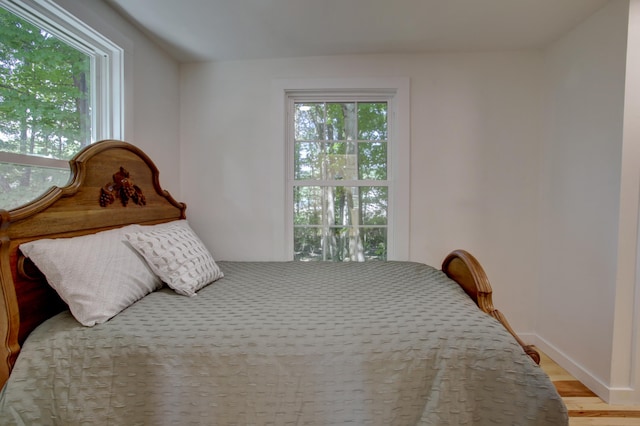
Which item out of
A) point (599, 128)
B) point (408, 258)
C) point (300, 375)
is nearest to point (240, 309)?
point (300, 375)

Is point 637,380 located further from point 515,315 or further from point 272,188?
point 272,188

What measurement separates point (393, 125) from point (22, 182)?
2371mm

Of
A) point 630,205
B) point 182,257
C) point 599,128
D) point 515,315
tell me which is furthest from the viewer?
point 515,315

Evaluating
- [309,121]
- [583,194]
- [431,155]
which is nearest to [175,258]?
[309,121]

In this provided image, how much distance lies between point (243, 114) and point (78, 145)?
1.18m

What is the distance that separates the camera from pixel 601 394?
1.77 meters

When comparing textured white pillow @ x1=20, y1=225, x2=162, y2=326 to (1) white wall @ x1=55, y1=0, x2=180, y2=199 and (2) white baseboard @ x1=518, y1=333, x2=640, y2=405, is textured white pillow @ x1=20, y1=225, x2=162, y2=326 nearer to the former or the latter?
(1) white wall @ x1=55, y1=0, x2=180, y2=199

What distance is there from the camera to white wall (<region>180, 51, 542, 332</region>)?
7.80ft

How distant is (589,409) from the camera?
167 cm

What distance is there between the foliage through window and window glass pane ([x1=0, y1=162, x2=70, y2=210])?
62.5 inches

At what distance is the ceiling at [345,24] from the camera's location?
180 cm

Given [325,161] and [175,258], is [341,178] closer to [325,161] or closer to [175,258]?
[325,161]

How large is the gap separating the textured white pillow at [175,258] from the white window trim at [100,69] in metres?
0.67

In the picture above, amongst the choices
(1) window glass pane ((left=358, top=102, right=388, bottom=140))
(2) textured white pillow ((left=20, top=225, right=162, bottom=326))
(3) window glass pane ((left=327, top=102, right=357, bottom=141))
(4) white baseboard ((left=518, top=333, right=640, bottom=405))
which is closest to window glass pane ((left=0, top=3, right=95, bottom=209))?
(2) textured white pillow ((left=20, top=225, right=162, bottom=326))
